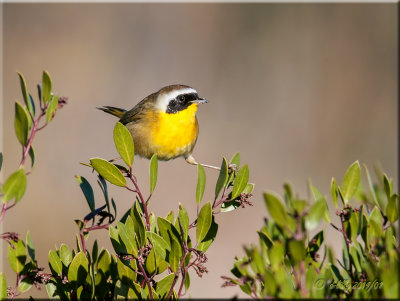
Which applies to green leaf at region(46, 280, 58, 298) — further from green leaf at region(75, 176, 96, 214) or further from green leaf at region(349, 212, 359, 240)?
green leaf at region(349, 212, 359, 240)

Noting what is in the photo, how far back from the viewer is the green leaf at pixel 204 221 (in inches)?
40.2

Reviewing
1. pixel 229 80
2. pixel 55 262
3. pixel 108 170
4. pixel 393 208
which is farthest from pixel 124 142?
pixel 229 80

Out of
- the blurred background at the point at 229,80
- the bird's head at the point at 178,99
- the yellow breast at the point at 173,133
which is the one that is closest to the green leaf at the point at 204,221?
the yellow breast at the point at 173,133

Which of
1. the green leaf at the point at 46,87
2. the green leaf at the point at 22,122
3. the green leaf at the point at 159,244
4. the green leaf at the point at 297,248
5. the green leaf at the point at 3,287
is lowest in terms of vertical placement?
the green leaf at the point at 3,287

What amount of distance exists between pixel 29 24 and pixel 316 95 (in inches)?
139

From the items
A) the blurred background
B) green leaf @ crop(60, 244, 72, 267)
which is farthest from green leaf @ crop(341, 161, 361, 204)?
the blurred background

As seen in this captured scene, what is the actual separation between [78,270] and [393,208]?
A: 64 cm

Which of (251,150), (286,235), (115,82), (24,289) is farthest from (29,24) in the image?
(286,235)

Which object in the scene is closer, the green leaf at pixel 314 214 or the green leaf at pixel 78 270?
the green leaf at pixel 314 214

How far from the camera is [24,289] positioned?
1.08 metres

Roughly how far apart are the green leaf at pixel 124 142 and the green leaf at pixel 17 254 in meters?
0.28

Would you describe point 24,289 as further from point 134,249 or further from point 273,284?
point 273,284

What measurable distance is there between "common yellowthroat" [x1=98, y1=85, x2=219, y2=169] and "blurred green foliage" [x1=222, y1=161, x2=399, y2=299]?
1519 mm

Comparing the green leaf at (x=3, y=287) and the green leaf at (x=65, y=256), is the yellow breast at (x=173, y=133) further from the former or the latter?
the green leaf at (x=3, y=287)
